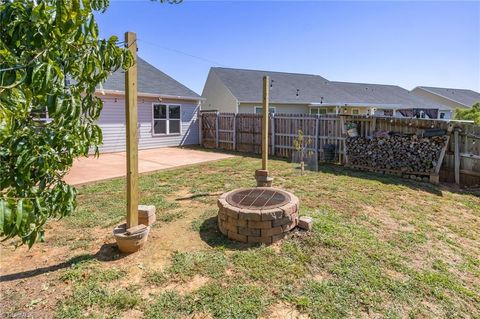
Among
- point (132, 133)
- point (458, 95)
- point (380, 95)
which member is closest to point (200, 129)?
point (132, 133)

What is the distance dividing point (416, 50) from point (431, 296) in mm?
14679

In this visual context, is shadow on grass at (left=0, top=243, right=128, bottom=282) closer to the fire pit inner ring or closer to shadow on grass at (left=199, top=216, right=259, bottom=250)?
shadow on grass at (left=199, top=216, right=259, bottom=250)

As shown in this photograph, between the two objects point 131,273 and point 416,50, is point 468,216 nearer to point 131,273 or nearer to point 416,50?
point 131,273

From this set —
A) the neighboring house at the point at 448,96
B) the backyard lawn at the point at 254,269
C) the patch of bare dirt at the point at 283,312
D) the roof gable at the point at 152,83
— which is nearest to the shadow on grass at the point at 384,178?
the backyard lawn at the point at 254,269

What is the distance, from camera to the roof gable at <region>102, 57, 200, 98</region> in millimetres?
12133

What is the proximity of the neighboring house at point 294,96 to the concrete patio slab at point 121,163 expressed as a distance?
7.79 meters

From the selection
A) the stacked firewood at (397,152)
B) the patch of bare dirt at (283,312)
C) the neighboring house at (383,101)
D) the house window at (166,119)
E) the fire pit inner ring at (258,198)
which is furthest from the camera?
the neighboring house at (383,101)

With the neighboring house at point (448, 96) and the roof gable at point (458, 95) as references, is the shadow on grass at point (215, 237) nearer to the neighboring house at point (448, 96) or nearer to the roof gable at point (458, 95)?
the neighboring house at point (448, 96)

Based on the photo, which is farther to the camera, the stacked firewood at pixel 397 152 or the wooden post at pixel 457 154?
the stacked firewood at pixel 397 152

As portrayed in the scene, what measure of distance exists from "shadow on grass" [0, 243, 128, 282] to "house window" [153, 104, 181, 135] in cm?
1041

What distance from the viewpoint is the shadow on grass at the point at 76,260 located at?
9.53 ft

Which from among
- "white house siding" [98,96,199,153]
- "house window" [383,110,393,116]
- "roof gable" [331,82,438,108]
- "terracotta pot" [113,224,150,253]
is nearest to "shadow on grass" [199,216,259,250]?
"terracotta pot" [113,224,150,253]

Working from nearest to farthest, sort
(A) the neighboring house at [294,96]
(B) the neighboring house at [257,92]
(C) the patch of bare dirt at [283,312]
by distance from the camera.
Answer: (C) the patch of bare dirt at [283,312]
(B) the neighboring house at [257,92]
(A) the neighboring house at [294,96]

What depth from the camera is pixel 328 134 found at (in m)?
9.91
